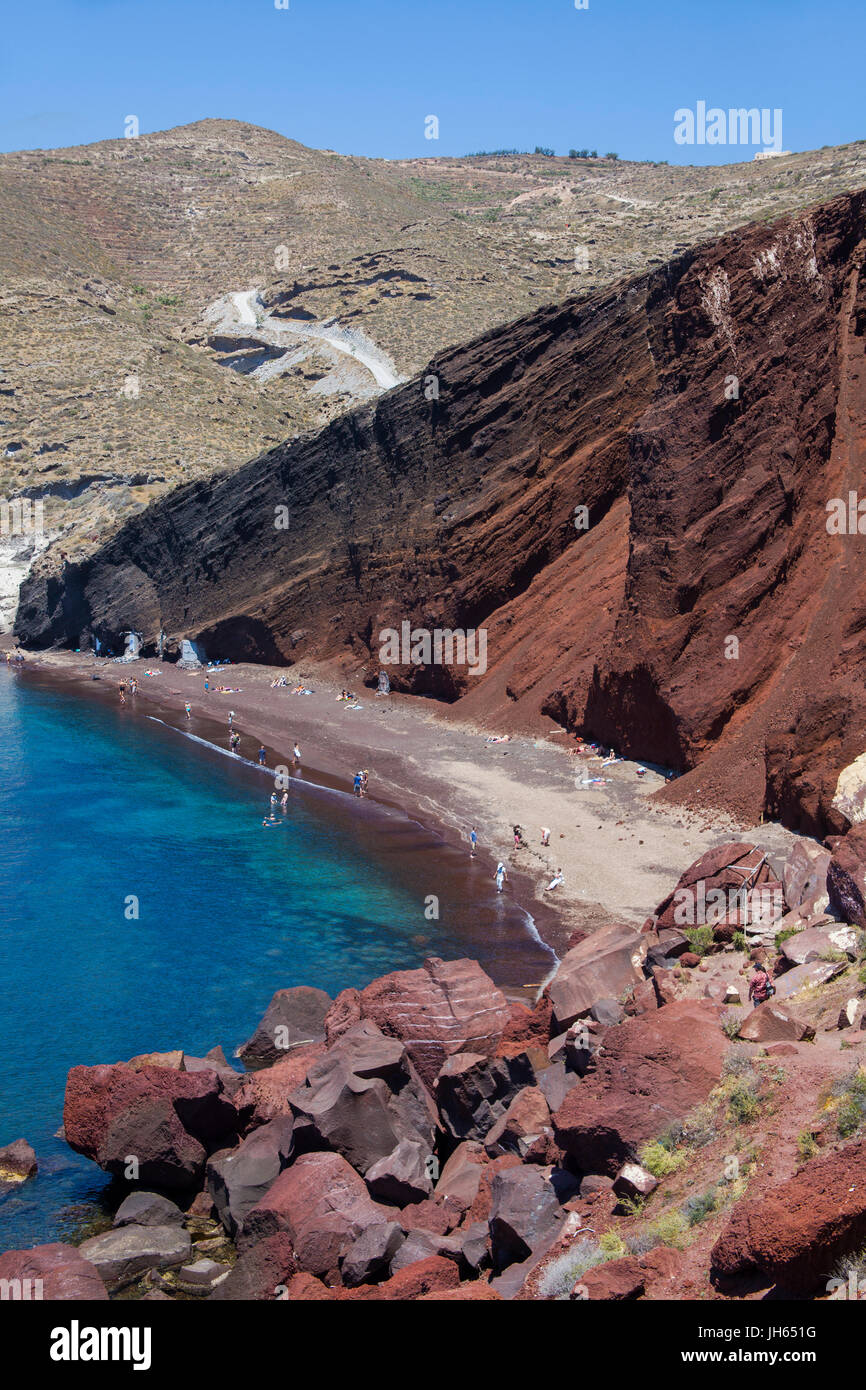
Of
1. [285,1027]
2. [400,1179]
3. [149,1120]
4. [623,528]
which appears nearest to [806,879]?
[400,1179]

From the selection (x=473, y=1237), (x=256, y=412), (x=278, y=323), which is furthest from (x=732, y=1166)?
(x=278, y=323)

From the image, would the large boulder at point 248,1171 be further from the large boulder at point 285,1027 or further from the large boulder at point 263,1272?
the large boulder at point 285,1027

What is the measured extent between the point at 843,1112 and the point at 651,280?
34349mm

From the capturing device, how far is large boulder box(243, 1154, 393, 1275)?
38.8 ft

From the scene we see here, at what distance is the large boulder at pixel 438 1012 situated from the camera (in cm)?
1509

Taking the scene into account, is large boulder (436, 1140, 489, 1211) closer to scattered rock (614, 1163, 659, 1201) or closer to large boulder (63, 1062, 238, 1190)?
scattered rock (614, 1163, 659, 1201)

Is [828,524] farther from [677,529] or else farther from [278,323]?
→ [278,323]

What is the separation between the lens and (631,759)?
30906 millimetres

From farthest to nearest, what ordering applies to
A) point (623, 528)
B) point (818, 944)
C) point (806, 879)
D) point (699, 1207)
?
point (623, 528) < point (806, 879) < point (818, 944) < point (699, 1207)

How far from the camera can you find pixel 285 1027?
18.0m

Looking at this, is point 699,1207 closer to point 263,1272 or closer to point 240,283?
point 263,1272

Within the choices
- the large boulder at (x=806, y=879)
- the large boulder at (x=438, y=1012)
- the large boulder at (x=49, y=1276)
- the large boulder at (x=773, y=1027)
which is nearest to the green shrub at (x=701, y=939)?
the large boulder at (x=806, y=879)

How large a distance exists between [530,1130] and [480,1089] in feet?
4.55

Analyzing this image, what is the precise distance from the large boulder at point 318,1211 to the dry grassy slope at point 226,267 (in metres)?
52.3
